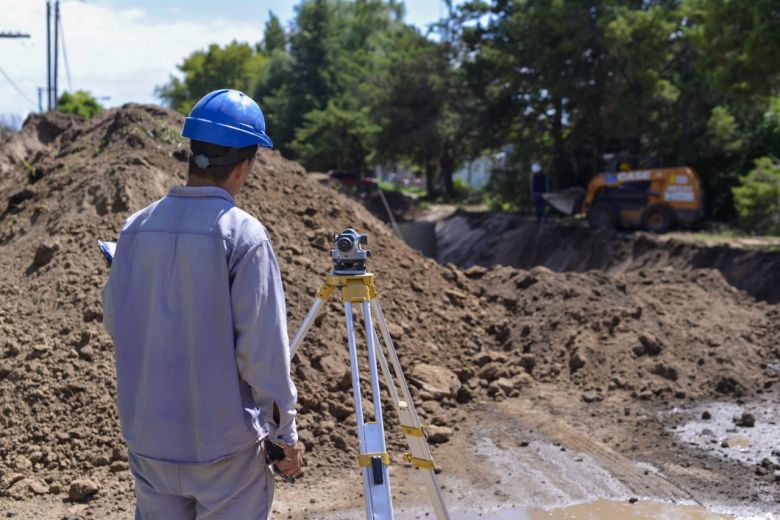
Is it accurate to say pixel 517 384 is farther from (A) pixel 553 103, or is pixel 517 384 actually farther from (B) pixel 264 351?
(A) pixel 553 103

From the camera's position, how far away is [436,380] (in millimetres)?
7406

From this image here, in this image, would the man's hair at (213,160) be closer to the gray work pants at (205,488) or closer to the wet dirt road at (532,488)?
the gray work pants at (205,488)

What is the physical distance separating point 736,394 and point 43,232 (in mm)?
6436

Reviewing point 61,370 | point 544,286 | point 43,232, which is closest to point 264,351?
point 61,370

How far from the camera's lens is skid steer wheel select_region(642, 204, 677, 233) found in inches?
806

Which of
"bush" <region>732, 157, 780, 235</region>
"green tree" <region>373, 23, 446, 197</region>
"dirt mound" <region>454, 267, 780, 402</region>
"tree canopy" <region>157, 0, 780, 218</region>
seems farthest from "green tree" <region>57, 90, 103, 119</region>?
"dirt mound" <region>454, 267, 780, 402</region>

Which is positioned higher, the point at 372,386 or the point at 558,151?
the point at 558,151

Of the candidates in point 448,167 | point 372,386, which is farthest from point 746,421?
point 448,167

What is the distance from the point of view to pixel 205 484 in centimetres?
252

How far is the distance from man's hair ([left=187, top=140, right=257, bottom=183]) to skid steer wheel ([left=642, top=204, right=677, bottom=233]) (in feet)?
62.4

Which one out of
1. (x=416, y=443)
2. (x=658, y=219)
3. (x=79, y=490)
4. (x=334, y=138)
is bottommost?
(x=79, y=490)

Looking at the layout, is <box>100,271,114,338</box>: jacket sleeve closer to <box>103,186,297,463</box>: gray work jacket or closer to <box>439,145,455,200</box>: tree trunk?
<box>103,186,297,463</box>: gray work jacket

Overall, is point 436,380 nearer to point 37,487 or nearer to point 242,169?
point 37,487

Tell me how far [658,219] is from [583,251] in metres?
1.89
